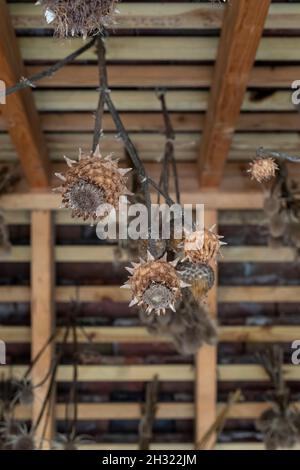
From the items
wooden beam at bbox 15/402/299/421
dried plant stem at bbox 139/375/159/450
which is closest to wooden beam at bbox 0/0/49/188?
dried plant stem at bbox 139/375/159/450

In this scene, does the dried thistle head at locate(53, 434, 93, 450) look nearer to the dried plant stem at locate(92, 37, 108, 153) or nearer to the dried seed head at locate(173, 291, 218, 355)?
the dried seed head at locate(173, 291, 218, 355)

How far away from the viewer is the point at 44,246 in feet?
12.1

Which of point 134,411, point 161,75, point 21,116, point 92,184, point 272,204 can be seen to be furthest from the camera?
point 134,411

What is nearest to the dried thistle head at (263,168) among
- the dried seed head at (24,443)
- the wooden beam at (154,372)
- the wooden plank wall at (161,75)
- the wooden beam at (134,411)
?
the wooden plank wall at (161,75)

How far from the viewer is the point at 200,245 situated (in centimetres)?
174

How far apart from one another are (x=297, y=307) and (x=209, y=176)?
4.08 feet

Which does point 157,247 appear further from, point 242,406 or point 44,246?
point 242,406

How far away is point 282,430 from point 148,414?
31.1 inches

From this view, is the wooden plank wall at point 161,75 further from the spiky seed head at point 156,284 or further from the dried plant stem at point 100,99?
the spiky seed head at point 156,284

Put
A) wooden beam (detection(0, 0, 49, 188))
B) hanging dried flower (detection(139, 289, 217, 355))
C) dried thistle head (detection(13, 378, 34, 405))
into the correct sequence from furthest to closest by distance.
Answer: dried thistle head (detection(13, 378, 34, 405)), hanging dried flower (detection(139, 289, 217, 355)), wooden beam (detection(0, 0, 49, 188))

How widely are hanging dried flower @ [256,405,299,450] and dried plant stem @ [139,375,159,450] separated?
0.67m

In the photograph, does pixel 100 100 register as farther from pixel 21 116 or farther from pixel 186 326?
pixel 186 326

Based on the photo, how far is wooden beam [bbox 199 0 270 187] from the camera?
2.14 meters

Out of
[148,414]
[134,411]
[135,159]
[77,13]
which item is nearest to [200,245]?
[135,159]
